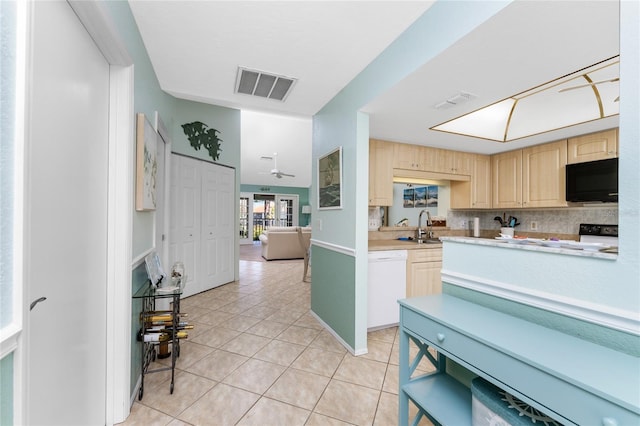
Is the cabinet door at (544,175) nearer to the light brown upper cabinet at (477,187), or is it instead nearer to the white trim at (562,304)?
the light brown upper cabinet at (477,187)

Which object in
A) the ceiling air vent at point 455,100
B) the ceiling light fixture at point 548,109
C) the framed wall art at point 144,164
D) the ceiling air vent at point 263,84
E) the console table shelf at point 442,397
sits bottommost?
the console table shelf at point 442,397

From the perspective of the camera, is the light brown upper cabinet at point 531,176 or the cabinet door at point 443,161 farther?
the cabinet door at point 443,161

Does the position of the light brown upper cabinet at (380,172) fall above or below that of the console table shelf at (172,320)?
above

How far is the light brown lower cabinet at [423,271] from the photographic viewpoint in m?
2.85

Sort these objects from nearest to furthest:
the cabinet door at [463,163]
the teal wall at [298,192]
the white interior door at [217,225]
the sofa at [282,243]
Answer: the cabinet door at [463,163]
the white interior door at [217,225]
the sofa at [282,243]
the teal wall at [298,192]

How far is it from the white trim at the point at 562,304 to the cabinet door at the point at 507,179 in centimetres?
284

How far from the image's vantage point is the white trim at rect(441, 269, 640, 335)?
795 millimetres

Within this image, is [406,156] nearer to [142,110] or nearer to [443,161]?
[443,161]

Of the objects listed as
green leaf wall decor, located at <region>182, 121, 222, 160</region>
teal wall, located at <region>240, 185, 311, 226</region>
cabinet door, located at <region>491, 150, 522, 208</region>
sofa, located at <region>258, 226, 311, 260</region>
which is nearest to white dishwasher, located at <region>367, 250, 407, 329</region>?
cabinet door, located at <region>491, 150, 522, 208</region>

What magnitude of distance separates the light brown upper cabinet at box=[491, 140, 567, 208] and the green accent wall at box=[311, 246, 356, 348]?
2633 mm

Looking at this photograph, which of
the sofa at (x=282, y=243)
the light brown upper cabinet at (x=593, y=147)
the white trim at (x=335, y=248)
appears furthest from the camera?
the sofa at (x=282, y=243)

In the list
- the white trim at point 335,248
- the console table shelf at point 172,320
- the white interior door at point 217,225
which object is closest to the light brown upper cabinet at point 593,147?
the white trim at point 335,248

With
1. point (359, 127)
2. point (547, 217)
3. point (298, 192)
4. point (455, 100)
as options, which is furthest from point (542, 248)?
point (298, 192)

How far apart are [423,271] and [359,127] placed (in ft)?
5.84
